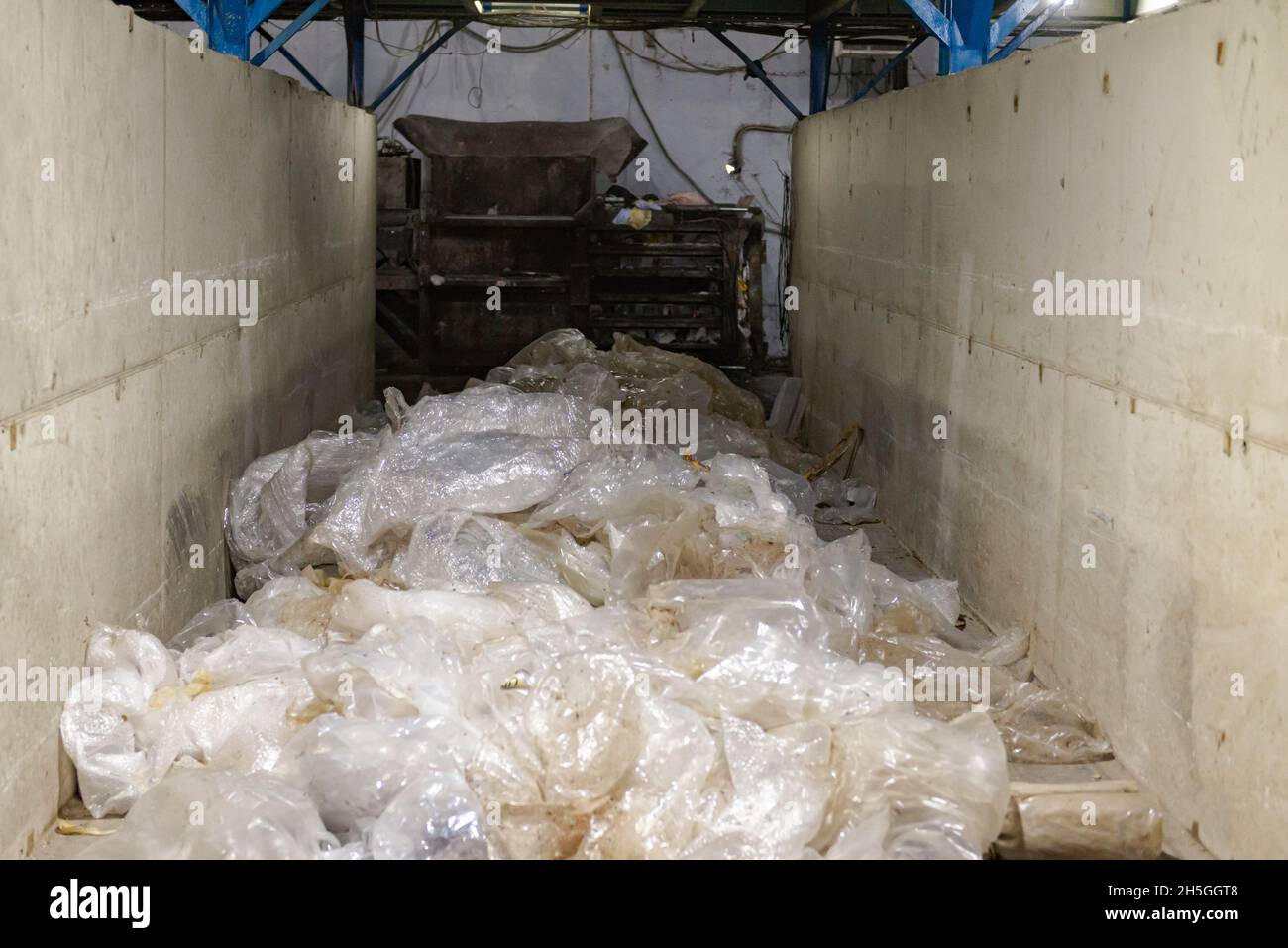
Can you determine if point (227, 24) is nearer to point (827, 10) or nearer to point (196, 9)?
point (196, 9)

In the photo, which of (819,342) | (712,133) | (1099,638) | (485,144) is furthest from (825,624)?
(712,133)

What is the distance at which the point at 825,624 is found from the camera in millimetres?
3771

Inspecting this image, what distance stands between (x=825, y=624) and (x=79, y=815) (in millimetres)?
1962

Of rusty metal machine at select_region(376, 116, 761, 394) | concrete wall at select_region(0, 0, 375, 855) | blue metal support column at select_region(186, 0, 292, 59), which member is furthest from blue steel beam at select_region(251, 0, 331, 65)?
rusty metal machine at select_region(376, 116, 761, 394)

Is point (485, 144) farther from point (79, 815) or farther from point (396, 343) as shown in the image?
point (79, 815)

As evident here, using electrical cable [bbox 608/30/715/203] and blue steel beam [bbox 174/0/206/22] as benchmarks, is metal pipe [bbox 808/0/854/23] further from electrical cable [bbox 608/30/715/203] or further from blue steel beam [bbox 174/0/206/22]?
blue steel beam [bbox 174/0/206/22]

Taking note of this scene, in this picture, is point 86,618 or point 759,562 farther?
point 759,562

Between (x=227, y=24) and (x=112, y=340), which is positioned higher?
(x=227, y=24)

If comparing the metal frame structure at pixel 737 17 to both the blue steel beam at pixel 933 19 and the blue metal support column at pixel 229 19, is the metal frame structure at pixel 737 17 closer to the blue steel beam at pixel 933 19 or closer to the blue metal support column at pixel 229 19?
the blue metal support column at pixel 229 19

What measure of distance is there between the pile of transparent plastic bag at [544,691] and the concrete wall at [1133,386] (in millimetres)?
385

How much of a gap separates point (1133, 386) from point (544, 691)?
1.75m

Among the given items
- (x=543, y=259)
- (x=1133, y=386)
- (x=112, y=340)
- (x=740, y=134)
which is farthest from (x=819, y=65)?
(x=112, y=340)

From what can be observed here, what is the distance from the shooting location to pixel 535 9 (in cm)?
952

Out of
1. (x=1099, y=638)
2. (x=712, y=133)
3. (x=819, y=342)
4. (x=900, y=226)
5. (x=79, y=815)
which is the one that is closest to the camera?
(x=79, y=815)
